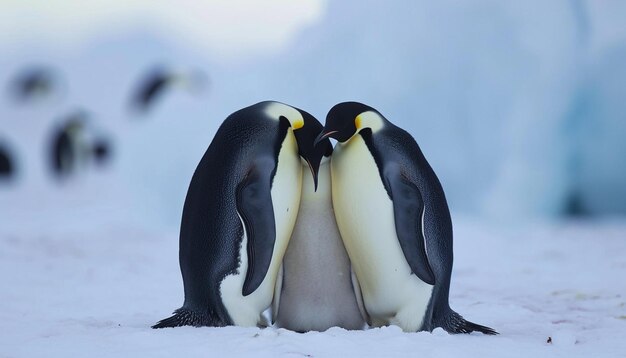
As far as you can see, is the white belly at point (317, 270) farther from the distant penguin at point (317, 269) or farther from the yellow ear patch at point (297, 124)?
the yellow ear patch at point (297, 124)

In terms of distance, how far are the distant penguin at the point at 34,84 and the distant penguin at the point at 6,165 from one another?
1508 mm

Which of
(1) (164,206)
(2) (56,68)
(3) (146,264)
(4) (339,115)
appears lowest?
(4) (339,115)

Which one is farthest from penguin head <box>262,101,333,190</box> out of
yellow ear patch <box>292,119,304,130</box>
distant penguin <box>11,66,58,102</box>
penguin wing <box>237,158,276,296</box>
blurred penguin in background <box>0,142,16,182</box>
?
distant penguin <box>11,66,58,102</box>

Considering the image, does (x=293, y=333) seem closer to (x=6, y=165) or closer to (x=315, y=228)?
(x=315, y=228)

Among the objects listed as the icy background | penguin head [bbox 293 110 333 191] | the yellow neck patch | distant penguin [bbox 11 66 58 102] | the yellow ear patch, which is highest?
distant penguin [bbox 11 66 58 102]

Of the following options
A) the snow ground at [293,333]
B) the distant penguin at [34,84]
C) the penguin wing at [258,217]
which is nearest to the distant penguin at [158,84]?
the distant penguin at [34,84]

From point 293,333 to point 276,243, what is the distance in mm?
235

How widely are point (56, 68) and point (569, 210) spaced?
303 inches

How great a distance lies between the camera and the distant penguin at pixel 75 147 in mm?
10711

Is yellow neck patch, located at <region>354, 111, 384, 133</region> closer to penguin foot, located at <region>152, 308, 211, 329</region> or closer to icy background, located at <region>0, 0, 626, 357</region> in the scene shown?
penguin foot, located at <region>152, 308, 211, 329</region>

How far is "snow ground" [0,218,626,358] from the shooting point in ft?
6.31

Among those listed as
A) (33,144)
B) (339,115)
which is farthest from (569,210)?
(33,144)

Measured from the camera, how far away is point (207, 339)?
1931mm

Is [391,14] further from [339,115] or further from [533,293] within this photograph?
[339,115]
